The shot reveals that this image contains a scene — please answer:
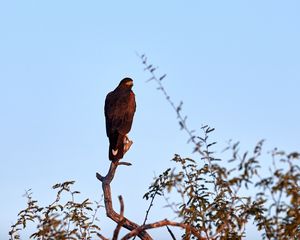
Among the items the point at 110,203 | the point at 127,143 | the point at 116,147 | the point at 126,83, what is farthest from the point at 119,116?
the point at 110,203

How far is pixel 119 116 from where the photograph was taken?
12.6 metres

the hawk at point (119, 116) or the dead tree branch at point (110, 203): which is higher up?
the hawk at point (119, 116)

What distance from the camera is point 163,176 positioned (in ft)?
25.6

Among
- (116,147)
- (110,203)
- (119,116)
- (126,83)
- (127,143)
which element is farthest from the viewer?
(126,83)

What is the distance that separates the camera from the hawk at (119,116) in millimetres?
12055

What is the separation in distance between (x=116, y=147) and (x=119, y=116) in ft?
3.25

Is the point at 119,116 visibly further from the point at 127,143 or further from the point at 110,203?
the point at 110,203

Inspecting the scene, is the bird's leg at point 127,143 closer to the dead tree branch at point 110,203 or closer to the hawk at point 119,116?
the hawk at point 119,116


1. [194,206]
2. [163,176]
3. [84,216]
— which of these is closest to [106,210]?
[84,216]

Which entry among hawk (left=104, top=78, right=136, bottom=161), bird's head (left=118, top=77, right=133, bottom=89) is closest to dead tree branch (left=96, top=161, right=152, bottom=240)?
hawk (left=104, top=78, right=136, bottom=161)

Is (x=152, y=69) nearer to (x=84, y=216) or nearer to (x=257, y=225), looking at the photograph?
(x=257, y=225)

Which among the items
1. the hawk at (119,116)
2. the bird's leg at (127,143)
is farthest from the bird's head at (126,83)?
the bird's leg at (127,143)

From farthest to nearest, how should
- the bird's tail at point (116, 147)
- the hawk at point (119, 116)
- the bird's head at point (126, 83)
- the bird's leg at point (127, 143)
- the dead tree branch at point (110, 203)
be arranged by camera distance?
1. the bird's head at point (126, 83)
2. the hawk at point (119, 116)
3. the bird's leg at point (127, 143)
4. the bird's tail at point (116, 147)
5. the dead tree branch at point (110, 203)

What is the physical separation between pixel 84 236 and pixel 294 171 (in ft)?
11.5
